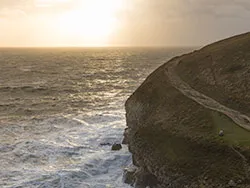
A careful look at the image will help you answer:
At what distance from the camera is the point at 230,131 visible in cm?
2514

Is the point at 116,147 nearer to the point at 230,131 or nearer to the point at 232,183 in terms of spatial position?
the point at 230,131

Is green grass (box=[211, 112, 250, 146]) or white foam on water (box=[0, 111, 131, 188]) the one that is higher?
green grass (box=[211, 112, 250, 146])

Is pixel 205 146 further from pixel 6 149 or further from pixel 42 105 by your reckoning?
pixel 42 105

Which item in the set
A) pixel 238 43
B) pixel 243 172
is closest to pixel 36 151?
pixel 243 172

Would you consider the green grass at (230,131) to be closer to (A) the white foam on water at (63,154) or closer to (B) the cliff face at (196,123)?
(B) the cliff face at (196,123)

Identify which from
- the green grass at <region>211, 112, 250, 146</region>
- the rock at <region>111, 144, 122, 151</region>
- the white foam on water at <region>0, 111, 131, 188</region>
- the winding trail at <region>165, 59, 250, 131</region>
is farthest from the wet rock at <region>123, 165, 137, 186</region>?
the winding trail at <region>165, 59, 250, 131</region>

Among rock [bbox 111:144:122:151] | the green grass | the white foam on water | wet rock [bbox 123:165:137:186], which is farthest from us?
rock [bbox 111:144:122:151]

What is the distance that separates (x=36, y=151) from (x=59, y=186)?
10012 mm

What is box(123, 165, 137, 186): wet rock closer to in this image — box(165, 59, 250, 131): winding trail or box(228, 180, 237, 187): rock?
box(165, 59, 250, 131): winding trail

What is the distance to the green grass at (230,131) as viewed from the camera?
23200 mm

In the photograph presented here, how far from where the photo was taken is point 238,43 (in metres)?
45.8

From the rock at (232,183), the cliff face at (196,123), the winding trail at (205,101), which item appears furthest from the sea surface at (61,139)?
the rock at (232,183)

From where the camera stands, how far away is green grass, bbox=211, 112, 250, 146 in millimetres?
23200

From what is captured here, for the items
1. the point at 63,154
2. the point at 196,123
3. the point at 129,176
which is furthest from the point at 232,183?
the point at 63,154
